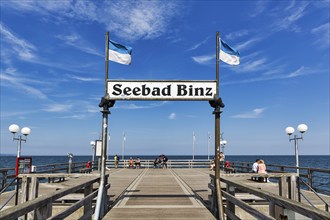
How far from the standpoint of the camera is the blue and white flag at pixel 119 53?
9.92m

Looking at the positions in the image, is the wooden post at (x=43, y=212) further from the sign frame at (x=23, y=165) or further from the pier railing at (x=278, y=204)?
the sign frame at (x=23, y=165)

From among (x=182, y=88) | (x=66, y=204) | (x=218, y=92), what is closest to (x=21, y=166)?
(x=66, y=204)

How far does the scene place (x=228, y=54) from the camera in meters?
10.1

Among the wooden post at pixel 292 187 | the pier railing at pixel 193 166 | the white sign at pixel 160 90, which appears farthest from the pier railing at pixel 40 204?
the wooden post at pixel 292 187

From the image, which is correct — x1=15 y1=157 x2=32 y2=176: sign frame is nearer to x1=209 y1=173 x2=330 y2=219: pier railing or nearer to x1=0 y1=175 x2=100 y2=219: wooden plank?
x1=209 y1=173 x2=330 y2=219: pier railing

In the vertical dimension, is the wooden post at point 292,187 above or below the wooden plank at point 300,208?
below

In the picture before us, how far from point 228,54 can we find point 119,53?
3370 millimetres

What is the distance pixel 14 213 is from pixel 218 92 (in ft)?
22.3

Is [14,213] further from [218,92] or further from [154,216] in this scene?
[218,92]

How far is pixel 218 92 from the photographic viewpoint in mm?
9281

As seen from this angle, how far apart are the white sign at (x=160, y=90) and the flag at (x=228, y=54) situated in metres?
1.25

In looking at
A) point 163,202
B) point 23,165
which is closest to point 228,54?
point 163,202

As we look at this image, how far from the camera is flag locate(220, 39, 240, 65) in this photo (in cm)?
1004

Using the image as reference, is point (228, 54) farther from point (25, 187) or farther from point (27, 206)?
point (27, 206)
